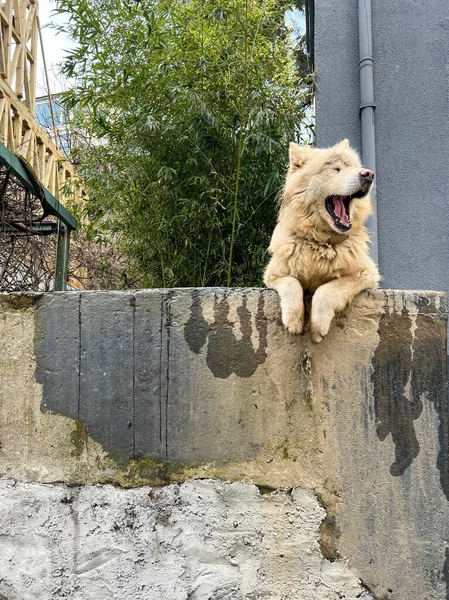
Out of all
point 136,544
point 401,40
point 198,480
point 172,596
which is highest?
point 401,40

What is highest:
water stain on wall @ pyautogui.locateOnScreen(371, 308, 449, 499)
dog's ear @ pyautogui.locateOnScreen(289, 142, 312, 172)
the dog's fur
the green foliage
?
the green foliage

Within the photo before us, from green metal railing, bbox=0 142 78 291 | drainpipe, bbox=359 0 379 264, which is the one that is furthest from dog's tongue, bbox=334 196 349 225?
green metal railing, bbox=0 142 78 291

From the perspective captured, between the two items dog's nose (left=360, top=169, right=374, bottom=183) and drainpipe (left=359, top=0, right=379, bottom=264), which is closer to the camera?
dog's nose (left=360, top=169, right=374, bottom=183)

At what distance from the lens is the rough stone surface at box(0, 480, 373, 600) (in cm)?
213

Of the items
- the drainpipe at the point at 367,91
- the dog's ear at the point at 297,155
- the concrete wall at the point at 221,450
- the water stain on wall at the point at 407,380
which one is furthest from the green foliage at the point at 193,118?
the water stain on wall at the point at 407,380

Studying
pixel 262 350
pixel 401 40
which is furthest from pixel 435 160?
pixel 262 350

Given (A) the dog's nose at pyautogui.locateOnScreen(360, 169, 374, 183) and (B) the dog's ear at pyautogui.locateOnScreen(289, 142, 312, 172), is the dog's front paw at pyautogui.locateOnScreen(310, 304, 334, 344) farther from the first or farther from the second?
(B) the dog's ear at pyautogui.locateOnScreen(289, 142, 312, 172)

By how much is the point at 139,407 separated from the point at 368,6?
4.03 metres

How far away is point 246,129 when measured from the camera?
13.9 feet

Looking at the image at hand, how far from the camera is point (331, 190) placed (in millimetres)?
2539

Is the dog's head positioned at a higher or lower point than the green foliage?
lower

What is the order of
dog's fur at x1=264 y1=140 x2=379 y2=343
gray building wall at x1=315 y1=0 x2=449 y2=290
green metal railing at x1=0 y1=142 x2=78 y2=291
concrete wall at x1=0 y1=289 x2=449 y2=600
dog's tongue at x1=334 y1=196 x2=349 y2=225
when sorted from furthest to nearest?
gray building wall at x1=315 y1=0 x2=449 y2=290 → green metal railing at x1=0 y1=142 x2=78 y2=291 → dog's tongue at x1=334 y1=196 x2=349 y2=225 → dog's fur at x1=264 y1=140 x2=379 y2=343 → concrete wall at x1=0 y1=289 x2=449 y2=600

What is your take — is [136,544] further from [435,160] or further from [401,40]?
[401,40]

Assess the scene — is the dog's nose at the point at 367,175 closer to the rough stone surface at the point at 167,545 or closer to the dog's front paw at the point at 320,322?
the dog's front paw at the point at 320,322
